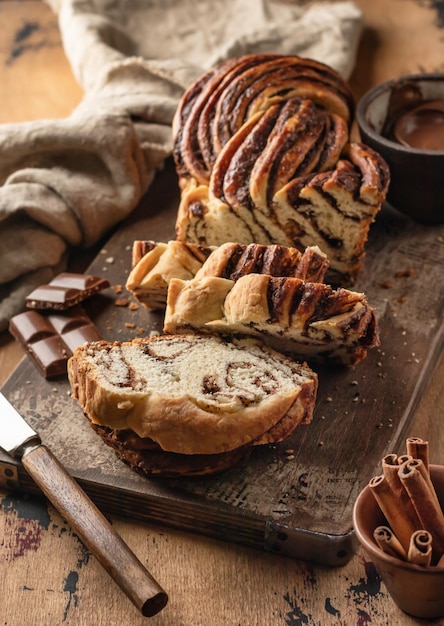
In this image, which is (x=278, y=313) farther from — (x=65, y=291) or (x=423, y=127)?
(x=423, y=127)

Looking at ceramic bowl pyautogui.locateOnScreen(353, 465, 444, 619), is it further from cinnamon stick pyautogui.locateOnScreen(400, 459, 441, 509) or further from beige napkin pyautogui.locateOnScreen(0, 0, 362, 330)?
beige napkin pyautogui.locateOnScreen(0, 0, 362, 330)

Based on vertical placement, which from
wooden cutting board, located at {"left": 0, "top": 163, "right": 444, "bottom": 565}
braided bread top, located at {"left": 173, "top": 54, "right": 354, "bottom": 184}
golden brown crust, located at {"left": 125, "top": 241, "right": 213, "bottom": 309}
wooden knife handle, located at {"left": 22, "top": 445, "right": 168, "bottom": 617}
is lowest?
wooden cutting board, located at {"left": 0, "top": 163, "right": 444, "bottom": 565}

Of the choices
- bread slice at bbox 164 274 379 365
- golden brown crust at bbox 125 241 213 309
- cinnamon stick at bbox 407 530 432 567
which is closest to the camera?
cinnamon stick at bbox 407 530 432 567

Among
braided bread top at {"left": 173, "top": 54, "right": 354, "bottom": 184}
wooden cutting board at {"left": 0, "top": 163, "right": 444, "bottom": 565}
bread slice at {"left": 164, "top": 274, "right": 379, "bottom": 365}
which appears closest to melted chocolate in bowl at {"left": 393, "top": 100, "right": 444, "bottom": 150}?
braided bread top at {"left": 173, "top": 54, "right": 354, "bottom": 184}

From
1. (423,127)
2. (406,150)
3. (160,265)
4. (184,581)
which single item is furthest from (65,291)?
(423,127)

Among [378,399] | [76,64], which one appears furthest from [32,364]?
[76,64]

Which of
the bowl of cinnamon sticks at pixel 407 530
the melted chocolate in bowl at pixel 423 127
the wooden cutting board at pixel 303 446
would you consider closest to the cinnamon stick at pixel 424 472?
the bowl of cinnamon sticks at pixel 407 530

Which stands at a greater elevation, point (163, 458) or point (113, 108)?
point (113, 108)
